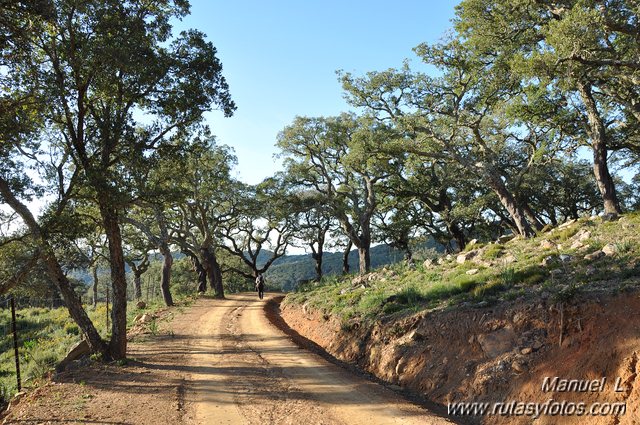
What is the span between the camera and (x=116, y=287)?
1105 centimetres

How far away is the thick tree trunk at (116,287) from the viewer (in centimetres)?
1073

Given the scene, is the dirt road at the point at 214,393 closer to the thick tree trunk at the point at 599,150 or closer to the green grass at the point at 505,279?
the green grass at the point at 505,279

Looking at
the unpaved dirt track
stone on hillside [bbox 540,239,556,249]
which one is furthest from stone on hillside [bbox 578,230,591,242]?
the unpaved dirt track

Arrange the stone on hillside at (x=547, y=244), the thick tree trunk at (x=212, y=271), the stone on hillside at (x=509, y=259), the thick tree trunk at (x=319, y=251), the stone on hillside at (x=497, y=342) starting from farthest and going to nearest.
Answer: the thick tree trunk at (x=319, y=251), the thick tree trunk at (x=212, y=271), the stone on hillside at (x=547, y=244), the stone on hillside at (x=509, y=259), the stone on hillside at (x=497, y=342)

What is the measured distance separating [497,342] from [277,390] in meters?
4.52

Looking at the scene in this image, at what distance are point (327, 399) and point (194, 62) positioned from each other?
9.34m

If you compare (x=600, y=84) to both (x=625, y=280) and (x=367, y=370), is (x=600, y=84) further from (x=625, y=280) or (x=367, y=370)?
(x=367, y=370)

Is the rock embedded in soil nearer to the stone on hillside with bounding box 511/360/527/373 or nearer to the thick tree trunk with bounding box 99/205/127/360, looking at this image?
the stone on hillside with bounding box 511/360/527/373

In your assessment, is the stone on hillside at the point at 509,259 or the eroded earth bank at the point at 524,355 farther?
the stone on hillside at the point at 509,259

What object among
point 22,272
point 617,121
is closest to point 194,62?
point 22,272

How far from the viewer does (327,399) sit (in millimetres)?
7906

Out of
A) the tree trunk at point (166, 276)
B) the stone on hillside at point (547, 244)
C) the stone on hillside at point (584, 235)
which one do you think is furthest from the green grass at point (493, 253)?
the tree trunk at point (166, 276)

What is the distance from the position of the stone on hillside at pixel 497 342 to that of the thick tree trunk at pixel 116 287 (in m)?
8.83

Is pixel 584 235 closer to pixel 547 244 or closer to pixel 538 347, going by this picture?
pixel 547 244
